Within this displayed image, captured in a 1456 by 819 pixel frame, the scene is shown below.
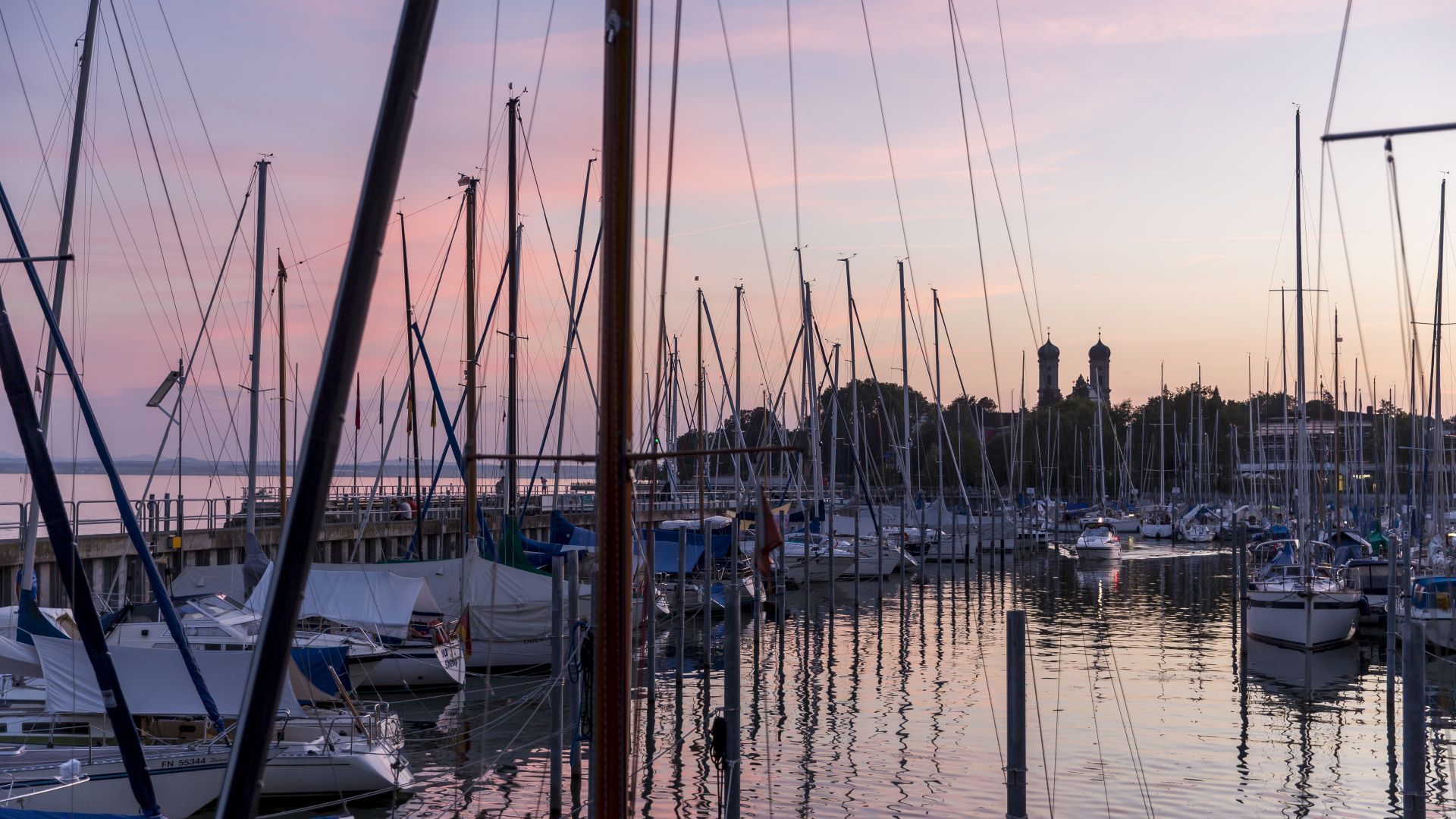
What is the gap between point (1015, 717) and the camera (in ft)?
37.7

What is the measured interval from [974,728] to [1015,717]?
1392 centimetres

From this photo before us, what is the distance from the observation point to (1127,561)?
69062 millimetres

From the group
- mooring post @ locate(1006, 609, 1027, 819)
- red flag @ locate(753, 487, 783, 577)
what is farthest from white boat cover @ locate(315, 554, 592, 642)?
red flag @ locate(753, 487, 783, 577)

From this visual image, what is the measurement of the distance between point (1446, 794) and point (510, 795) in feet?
44.5

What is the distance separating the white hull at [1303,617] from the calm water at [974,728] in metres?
0.55

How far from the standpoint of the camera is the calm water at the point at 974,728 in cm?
1923

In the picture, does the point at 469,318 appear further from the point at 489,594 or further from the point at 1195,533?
the point at 1195,533

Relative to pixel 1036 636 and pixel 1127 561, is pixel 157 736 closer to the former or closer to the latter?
pixel 1036 636

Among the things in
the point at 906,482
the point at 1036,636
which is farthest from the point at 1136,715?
the point at 906,482

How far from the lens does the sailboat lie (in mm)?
33500

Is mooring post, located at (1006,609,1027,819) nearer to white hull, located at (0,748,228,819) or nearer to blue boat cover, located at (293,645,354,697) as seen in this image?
white hull, located at (0,748,228,819)

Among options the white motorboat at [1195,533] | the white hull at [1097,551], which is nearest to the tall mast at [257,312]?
the white hull at [1097,551]

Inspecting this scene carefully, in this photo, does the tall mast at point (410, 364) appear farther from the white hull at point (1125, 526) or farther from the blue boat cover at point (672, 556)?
the white hull at point (1125, 526)

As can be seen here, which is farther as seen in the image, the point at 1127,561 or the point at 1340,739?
the point at 1127,561
